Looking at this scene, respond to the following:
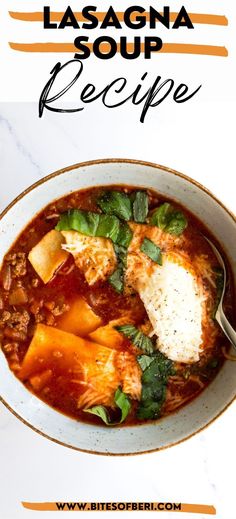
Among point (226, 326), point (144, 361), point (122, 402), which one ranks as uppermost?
point (226, 326)

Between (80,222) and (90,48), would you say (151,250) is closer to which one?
(80,222)

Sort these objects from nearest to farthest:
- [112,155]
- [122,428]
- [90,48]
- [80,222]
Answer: [80,222] < [122,428] < [112,155] < [90,48]

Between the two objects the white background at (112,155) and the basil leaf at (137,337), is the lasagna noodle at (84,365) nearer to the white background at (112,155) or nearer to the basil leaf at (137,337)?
the basil leaf at (137,337)

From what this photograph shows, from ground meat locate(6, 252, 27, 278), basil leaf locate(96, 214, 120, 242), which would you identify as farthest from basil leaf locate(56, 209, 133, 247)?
ground meat locate(6, 252, 27, 278)

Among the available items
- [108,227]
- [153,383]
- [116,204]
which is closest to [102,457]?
[153,383]

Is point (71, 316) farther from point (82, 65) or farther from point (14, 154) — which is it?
point (82, 65)
